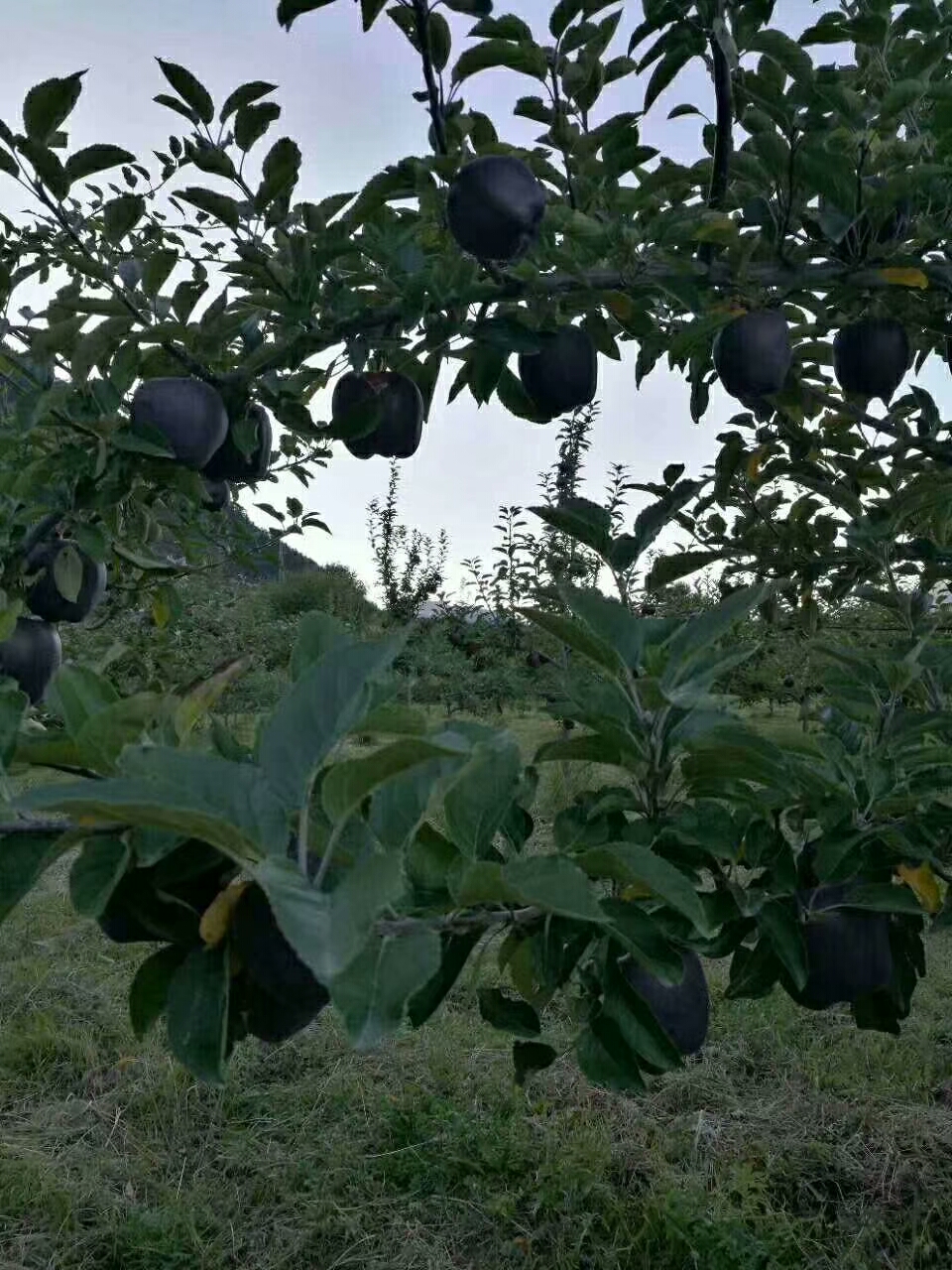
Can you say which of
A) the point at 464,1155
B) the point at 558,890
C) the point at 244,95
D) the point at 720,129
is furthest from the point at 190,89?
the point at 464,1155

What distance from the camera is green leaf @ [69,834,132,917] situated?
0.56 metres

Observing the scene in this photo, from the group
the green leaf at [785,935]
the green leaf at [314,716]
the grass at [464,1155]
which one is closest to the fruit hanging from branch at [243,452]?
the green leaf at [785,935]

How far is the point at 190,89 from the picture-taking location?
46.9 inches

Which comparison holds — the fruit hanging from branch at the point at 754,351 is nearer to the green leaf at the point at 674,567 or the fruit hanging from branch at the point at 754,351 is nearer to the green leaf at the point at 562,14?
the green leaf at the point at 674,567

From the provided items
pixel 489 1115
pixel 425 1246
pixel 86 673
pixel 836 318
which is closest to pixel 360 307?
pixel 836 318

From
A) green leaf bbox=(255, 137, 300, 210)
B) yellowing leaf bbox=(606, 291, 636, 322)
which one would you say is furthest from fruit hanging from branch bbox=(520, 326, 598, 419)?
green leaf bbox=(255, 137, 300, 210)

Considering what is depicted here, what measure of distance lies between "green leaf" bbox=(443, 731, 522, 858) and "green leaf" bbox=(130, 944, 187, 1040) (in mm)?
195

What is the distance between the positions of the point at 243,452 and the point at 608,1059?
3.14 ft

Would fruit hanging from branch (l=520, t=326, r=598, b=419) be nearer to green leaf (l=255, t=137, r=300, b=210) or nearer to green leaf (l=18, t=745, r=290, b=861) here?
green leaf (l=255, t=137, r=300, b=210)

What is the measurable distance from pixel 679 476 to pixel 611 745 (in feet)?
3.13

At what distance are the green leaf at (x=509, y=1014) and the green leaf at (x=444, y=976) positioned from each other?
153 millimetres

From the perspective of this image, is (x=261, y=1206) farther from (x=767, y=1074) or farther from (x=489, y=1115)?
(x=767, y=1074)

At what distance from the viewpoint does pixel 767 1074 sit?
2.66 meters

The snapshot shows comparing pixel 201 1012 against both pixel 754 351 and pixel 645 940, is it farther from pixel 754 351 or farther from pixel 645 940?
pixel 754 351
